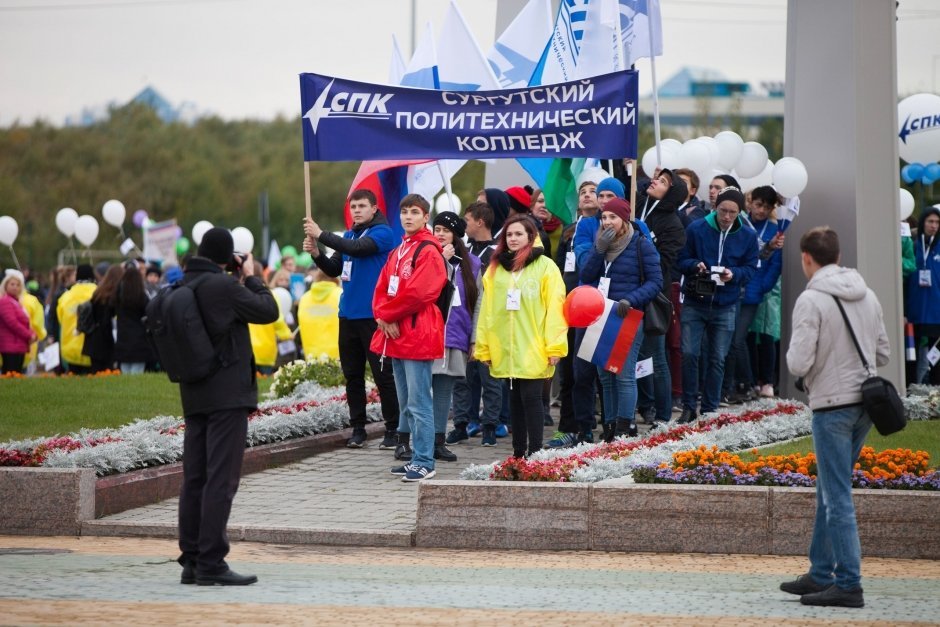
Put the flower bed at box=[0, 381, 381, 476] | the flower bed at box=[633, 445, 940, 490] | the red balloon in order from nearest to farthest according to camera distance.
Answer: the flower bed at box=[633, 445, 940, 490], the flower bed at box=[0, 381, 381, 476], the red balloon

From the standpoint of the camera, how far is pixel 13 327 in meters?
20.5

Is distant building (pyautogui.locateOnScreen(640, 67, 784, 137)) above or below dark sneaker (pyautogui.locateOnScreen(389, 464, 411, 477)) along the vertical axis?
above

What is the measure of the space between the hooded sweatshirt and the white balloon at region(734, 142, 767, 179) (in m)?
10.4

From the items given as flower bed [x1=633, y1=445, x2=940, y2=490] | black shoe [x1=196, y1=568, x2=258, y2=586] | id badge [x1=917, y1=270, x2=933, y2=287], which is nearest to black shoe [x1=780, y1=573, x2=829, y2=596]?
flower bed [x1=633, y1=445, x2=940, y2=490]

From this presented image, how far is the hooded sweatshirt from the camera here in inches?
291

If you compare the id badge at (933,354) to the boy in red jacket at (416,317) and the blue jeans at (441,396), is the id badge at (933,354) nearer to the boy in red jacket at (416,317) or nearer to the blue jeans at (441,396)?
the blue jeans at (441,396)

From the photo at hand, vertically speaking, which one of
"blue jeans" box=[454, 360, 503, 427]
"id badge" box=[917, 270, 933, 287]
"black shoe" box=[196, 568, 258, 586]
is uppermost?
A: "id badge" box=[917, 270, 933, 287]

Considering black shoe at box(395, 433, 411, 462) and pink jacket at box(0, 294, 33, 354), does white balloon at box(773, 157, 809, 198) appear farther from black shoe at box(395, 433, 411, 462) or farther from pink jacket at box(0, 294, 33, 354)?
pink jacket at box(0, 294, 33, 354)

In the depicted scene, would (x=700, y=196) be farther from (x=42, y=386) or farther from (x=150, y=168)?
(x=150, y=168)

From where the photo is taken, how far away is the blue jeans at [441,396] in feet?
38.5

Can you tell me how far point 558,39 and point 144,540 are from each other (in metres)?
7.54

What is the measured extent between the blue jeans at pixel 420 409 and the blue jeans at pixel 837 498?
13.1ft

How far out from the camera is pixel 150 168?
6366 centimetres

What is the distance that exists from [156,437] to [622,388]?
3.91m
